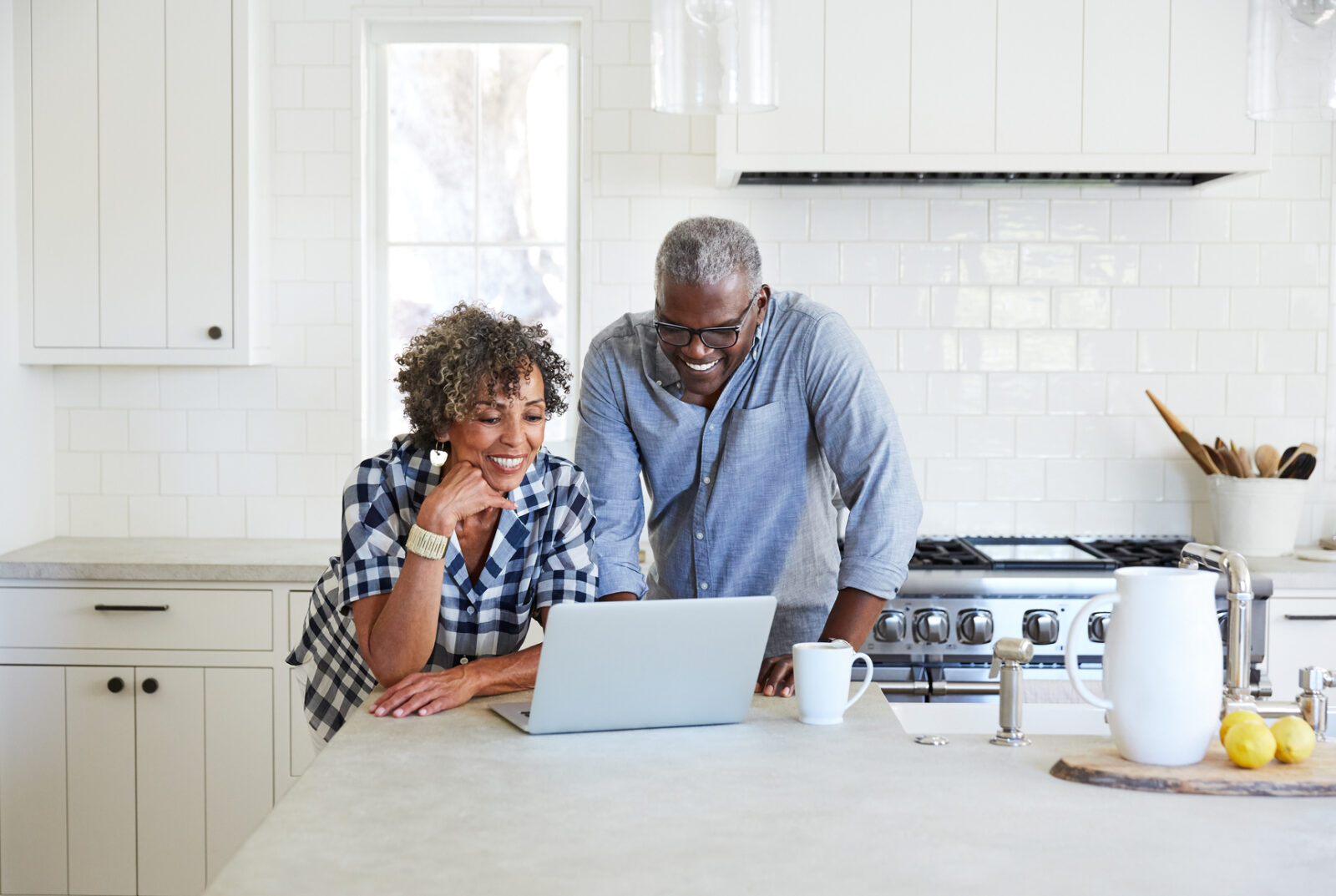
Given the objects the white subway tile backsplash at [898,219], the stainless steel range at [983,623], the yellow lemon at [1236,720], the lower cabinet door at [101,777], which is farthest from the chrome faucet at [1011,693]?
the lower cabinet door at [101,777]

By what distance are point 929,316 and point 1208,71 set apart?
1.01 m

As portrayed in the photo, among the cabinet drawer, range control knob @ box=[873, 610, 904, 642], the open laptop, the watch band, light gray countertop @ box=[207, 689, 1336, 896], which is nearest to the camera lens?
light gray countertop @ box=[207, 689, 1336, 896]

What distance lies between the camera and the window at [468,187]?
398cm

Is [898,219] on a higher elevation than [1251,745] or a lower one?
higher

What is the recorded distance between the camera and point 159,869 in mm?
3523

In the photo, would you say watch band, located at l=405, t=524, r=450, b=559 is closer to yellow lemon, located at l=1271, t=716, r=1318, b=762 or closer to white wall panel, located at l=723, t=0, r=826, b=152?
yellow lemon, located at l=1271, t=716, r=1318, b=762

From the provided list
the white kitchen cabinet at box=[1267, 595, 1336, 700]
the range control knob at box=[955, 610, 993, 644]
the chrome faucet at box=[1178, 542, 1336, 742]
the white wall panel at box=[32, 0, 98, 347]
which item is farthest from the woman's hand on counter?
the white kitchen cabinet at box=[1267, 595, 1336, 700]

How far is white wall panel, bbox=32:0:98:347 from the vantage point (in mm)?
3662

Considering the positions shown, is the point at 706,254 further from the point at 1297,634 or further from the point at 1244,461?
the point at 1244,461

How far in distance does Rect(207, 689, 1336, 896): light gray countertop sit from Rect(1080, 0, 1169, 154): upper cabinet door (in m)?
2.25

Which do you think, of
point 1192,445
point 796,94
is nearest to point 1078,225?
point 1192,445

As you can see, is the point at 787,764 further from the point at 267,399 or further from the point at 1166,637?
the point at 267,399

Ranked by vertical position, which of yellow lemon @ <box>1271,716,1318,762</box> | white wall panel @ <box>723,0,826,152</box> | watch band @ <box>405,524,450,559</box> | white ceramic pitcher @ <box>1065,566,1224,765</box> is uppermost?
white wall panel @ <box>723,0,826,152</box>

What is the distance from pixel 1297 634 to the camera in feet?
11.0
